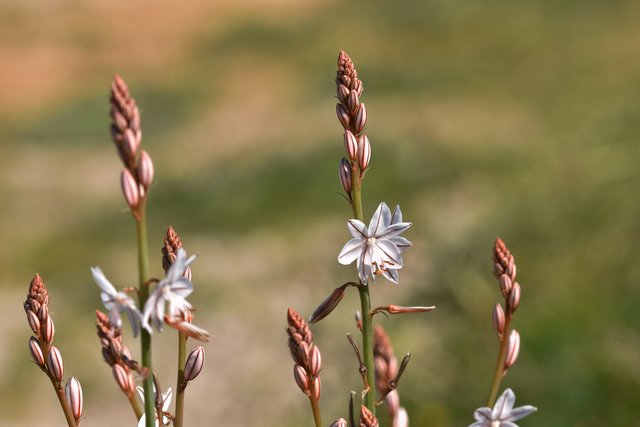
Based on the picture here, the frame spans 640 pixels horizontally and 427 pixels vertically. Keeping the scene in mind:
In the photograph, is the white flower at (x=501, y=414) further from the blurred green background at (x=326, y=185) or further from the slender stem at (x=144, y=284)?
the blurred green background at (x=326, y=185)

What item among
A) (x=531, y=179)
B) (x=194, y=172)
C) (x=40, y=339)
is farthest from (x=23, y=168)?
(x=40, y=339)

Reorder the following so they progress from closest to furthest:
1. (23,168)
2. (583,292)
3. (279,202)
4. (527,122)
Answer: (583,292), (279,202), (527,122), (23,168)

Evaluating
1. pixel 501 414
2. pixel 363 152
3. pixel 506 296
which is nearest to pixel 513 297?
pixel 506 296

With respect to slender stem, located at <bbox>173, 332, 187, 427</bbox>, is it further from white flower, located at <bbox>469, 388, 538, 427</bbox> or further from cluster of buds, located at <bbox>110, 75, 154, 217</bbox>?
white flower, located at <bbox>469, 388, 538, 427</bbox>

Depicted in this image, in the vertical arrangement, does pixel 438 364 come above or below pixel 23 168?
below

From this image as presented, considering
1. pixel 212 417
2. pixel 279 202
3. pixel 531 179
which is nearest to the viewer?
pixel 212 417

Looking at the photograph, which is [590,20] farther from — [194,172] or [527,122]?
[194,172]
